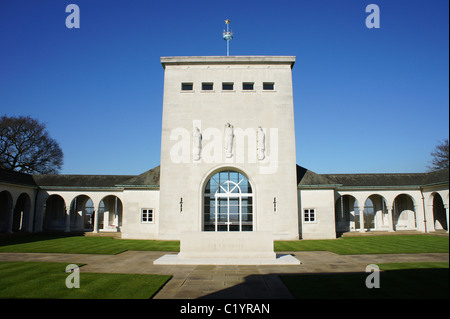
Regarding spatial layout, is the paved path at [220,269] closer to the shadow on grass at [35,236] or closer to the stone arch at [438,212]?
the shadow on grass at [35,236]

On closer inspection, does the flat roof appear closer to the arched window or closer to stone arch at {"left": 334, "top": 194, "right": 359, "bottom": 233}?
the arched window

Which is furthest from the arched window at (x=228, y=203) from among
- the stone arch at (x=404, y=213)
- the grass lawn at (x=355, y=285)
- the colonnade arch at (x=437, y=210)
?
the stone arch at (x=404, y=213)

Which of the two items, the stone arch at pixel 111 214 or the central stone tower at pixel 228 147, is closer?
the central stone tower at pixel 228 147

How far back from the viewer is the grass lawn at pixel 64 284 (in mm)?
8656

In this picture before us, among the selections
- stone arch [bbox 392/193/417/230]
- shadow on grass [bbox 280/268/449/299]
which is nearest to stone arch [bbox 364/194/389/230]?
stone arch [bbox 392/193/417/230]

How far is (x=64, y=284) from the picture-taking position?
9883 millimetres

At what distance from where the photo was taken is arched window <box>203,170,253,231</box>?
25703mm

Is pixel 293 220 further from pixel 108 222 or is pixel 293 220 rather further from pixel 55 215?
pixel 55 215

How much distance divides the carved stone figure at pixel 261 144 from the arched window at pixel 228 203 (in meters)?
2.40

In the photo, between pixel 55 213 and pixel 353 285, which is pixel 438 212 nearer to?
pixel 353 285

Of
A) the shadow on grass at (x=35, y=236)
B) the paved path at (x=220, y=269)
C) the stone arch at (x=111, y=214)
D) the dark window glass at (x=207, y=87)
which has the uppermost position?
the dark window glass at (x=207, y=87)

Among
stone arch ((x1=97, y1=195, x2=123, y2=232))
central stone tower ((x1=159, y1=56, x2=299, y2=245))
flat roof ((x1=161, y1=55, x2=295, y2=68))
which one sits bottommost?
stone arch ((x1=97, y1=195, x2=123, y2=232))

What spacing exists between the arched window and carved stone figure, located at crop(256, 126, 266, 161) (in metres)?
2.40
